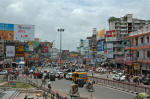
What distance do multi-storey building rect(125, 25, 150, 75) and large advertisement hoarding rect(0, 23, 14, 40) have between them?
2874cm

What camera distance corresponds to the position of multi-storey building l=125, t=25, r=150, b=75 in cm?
4914

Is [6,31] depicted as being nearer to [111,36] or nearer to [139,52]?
[139,52]

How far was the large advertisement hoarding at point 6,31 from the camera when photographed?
51.7m

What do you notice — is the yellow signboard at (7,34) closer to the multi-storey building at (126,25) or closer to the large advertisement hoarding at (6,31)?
the large advertisement hoarding at (6,31)

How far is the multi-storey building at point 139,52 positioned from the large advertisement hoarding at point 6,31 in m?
28.7

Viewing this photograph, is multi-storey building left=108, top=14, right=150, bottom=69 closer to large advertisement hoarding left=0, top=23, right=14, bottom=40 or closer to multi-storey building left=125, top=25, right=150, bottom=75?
multi-storey building left=125, top=25, right=150, bottom=75

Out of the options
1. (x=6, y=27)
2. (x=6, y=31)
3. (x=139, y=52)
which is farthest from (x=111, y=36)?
(x=6, y=27)

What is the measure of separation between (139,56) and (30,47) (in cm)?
3527

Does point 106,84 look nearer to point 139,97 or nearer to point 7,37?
point 139,97

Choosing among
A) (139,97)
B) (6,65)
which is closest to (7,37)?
(6,65)

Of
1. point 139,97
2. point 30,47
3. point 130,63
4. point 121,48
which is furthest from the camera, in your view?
point 121,48

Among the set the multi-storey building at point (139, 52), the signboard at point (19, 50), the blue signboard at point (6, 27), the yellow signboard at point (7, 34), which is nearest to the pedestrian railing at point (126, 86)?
the multi-storey building at point (139, 52)

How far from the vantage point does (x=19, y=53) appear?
2522 inches

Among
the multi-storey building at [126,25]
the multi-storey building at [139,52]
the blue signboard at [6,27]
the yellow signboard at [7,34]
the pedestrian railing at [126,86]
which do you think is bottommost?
the pedestrian railing at [126,86]
